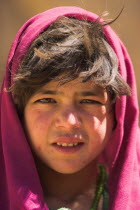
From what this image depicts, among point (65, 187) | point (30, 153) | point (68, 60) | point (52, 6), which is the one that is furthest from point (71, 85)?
point (52, 6)

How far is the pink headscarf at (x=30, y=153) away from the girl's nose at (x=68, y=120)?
19 cm

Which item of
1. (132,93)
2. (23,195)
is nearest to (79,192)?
(23,195)

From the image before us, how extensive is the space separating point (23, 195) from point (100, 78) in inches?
21.1

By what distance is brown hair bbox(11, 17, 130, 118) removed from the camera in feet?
5.78

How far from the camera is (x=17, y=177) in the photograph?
178 cm

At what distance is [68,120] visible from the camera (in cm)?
173

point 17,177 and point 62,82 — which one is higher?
point 62,82

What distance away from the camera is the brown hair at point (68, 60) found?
69.4 inches

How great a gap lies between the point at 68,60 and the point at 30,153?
41 centimetres

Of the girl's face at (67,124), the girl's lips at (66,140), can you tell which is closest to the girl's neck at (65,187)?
the girl's face at (67,124)

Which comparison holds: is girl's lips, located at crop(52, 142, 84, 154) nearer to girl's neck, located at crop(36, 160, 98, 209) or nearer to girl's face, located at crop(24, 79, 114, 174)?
girl's face, located at crop(24, 79, 114, 174)

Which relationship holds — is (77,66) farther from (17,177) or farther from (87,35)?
(17,177)

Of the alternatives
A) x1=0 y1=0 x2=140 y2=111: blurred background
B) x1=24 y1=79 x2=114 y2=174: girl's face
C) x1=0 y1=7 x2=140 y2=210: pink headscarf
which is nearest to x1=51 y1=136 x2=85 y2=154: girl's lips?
x1=24 y1=79 x2=114 y2=174: girl's face

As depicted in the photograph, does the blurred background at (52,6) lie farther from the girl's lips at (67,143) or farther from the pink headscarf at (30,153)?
the girl's lips at (67,143)
